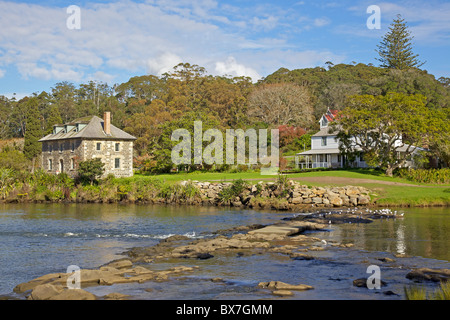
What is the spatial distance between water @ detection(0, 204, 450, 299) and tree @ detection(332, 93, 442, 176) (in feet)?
53.7

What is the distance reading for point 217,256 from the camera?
65.4 ft

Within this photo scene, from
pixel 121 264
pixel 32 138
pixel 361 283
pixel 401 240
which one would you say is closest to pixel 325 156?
pixel 401 240

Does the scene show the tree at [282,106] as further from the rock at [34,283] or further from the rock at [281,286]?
the rock at [34,283]

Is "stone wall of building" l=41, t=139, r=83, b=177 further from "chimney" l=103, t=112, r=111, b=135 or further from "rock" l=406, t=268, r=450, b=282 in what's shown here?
"rock" l=406, t=268, r=450, b=282

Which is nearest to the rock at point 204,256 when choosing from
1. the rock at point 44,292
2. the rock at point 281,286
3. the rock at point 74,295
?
the rock at point 281,286

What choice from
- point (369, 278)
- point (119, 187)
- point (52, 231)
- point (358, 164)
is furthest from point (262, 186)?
point (369, 278)

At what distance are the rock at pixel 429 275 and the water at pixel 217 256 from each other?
39 cm

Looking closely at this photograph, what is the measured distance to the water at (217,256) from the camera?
1466cm

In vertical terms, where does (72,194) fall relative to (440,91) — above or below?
below

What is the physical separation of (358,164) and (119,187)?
33259 millimetres

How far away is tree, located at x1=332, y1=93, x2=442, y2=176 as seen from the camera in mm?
50188
